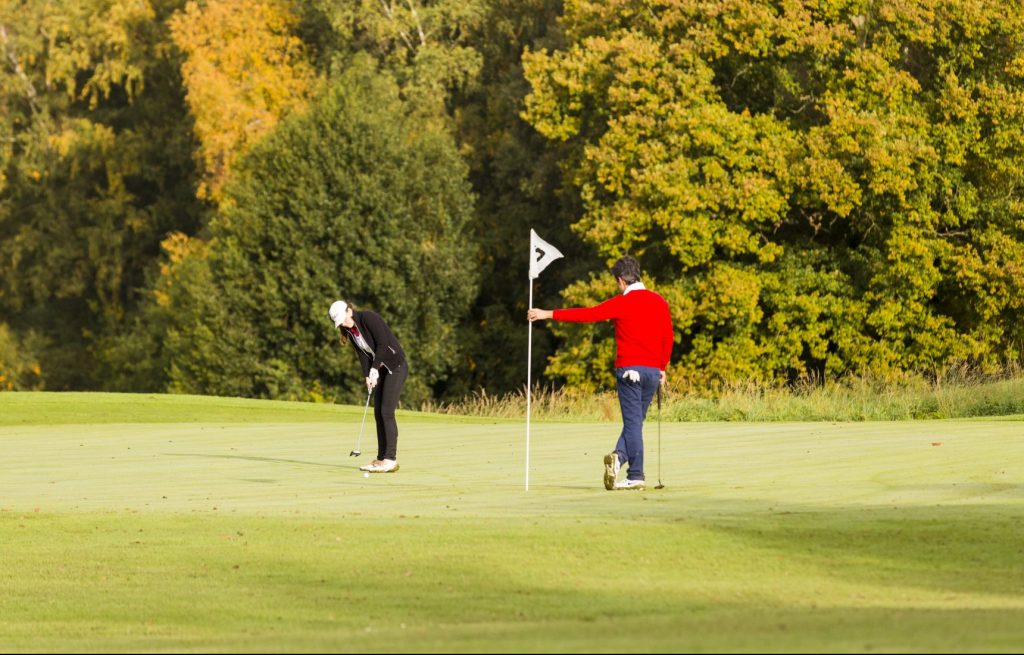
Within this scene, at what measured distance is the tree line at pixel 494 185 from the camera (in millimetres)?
44969

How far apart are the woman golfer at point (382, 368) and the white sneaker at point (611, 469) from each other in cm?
324

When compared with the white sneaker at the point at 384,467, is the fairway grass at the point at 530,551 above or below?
below

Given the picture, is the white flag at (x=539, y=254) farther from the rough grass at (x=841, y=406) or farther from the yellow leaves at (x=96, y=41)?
the yellow leaves at (x=96, y=41)

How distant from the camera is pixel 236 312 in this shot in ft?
183

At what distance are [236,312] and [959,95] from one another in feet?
76.7

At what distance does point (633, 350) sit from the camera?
634 inches

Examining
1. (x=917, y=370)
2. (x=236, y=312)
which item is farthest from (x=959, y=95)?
(x=236, y=312)

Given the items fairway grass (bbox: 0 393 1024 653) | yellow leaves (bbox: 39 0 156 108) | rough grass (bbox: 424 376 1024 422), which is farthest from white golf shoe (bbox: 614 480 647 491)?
yellow leaves (bbox: 39 0 156 108)

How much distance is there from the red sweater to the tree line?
91.2ft

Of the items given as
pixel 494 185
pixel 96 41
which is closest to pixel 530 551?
pixel 494 185

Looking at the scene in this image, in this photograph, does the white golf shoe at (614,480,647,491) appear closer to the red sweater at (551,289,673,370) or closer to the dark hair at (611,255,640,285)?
the red sweater at (551,289,673,370)

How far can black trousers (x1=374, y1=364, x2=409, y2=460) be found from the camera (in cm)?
1866

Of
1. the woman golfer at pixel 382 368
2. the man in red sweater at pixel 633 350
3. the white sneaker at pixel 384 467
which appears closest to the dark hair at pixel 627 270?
the man in red sweater at pixel 633 350

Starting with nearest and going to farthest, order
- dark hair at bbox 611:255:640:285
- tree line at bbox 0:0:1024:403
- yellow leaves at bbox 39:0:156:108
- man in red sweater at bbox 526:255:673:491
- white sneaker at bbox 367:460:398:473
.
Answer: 1. man in red sweater at bbox 526:255:673:491
2. dark hair at bbox 611:255:640:285
3. white sneaker at bbox 367:460:398:473
4. tree line at bbox 0:0:1024:403
5. yellow leaves at bbox 39:0:156:108
